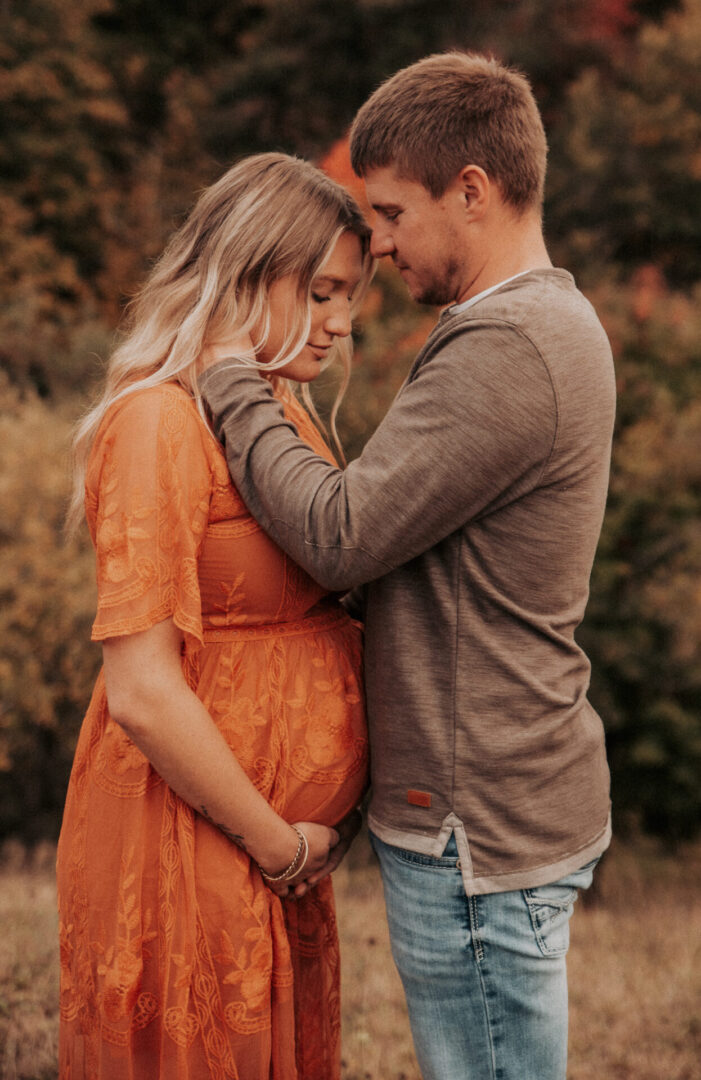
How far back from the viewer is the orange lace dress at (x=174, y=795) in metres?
1.65

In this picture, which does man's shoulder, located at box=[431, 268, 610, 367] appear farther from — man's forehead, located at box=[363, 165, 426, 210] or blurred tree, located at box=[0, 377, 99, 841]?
blurred tree, located at box=[0, 377, 99, 841]

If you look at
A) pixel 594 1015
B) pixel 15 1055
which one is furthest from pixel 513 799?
pixel 594 1015

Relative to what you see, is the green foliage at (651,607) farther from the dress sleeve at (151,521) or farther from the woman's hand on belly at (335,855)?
the dress sleeve at (151,521)

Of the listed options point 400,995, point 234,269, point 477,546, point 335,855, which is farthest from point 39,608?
point 477,546

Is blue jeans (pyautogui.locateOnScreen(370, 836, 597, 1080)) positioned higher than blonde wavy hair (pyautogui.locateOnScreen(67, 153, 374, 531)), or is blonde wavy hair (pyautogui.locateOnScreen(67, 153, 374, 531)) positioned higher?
blonde wavy hair (pyautogui.locateOnScreen(67, 153, 374, 531))

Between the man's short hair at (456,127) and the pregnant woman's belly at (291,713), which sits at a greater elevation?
the man's short hair at (456,127)

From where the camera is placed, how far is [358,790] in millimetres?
1938

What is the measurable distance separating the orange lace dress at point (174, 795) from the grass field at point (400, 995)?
48.2 inches

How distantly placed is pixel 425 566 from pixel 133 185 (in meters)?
16.4

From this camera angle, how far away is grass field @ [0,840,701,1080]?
3.00 meters

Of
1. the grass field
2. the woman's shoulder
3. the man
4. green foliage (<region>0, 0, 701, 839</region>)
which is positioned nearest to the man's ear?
the man

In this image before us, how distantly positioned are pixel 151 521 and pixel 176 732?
1.18 ft

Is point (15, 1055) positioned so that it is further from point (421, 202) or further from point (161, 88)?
point (161, 88)

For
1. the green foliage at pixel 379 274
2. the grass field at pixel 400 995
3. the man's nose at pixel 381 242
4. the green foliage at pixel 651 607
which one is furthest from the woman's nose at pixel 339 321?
the green foliage at pixel 651 607
